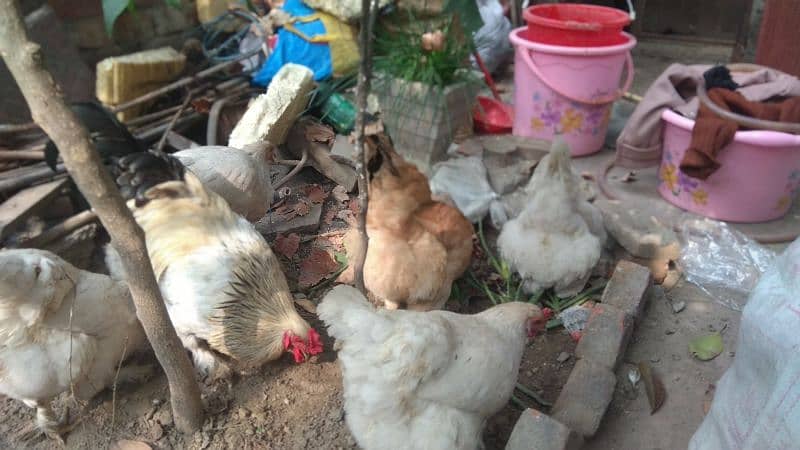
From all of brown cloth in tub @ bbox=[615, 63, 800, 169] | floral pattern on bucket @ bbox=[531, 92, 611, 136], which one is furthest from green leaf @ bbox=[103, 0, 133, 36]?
floral pattern on bucket @ bbox=[531, 92, 611, 136]

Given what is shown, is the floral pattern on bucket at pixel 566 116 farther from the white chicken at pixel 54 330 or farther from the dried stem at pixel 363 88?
the white chicken at pixel 54 330

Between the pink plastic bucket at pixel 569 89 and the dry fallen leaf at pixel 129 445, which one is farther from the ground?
the pink plastic bucket at pixel 569 89

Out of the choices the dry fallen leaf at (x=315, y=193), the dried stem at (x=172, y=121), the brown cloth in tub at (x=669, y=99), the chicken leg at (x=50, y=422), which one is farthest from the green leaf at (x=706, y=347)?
the dried stem at (x=172, y=121)

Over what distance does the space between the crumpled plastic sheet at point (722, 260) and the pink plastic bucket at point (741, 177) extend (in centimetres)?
13

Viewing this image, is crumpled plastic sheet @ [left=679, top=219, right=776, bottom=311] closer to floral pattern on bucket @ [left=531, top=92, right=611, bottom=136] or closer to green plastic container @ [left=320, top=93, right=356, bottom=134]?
floral pattern on bucket @ [left=531, top=92, right=611, bottom=136]

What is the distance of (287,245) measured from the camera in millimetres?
2795

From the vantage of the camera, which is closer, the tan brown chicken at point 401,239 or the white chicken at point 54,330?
the white chicken at point 54,330

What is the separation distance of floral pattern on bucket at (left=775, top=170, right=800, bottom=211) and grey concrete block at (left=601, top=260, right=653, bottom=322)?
3.62 ft

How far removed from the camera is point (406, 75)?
2.25 m

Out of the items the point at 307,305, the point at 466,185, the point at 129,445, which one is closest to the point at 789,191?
the point at 466,185

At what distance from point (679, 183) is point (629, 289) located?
1091mm

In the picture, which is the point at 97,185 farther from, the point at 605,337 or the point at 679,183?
the point at 679,183

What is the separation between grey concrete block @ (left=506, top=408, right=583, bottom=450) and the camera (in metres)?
1.58

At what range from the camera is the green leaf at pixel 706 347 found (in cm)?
218
